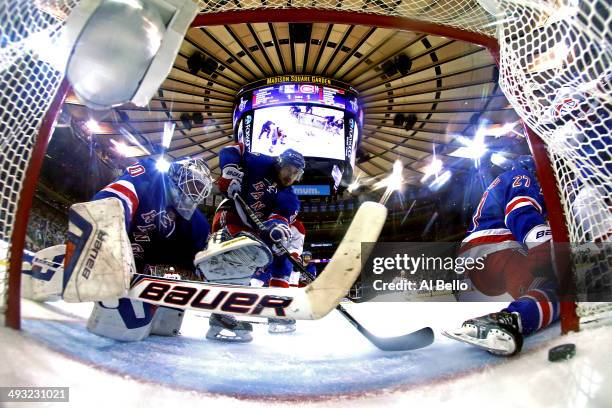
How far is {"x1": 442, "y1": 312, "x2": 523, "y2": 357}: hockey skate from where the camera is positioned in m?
0.98

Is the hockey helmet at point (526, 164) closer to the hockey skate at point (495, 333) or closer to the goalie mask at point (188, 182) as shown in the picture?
the hockey skate at point (495, 333)

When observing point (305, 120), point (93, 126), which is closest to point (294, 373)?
point (305, 120)

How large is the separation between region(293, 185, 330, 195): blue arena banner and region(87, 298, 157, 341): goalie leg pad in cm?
520

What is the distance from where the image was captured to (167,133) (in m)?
7.20

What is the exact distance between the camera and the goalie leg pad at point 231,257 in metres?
1.47

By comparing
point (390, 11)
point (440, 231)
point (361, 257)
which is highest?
point (390, 11)

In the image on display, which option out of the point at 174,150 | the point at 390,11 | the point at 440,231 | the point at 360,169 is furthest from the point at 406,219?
the point at 390,11

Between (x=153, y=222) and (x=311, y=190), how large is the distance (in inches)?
194

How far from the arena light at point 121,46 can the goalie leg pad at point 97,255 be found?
330 mm

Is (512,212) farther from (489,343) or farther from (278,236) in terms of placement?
(278,236)

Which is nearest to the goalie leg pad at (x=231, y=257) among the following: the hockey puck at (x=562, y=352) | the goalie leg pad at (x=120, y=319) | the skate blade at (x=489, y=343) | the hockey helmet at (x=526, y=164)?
the goalie leg pad at (x=120, y=319)

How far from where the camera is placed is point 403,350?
1281 millimetres

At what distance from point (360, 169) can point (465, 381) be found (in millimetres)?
8653

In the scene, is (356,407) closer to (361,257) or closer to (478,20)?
(361,257)
